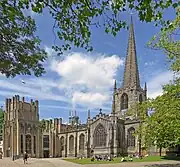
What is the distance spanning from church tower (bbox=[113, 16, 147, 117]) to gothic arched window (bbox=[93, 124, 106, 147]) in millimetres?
10626

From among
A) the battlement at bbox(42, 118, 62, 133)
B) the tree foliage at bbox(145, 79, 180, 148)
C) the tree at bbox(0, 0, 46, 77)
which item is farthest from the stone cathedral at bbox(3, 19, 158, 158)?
the tree at bbox(0, 0, 46, 77)

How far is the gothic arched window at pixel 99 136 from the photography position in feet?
238

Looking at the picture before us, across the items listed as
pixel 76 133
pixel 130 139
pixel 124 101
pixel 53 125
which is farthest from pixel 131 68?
pixel 53 125

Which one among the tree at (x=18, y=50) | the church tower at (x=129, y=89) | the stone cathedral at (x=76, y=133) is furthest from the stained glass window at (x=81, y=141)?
the tree at (x=18, y=50)

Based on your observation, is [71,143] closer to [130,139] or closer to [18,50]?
[130,139]

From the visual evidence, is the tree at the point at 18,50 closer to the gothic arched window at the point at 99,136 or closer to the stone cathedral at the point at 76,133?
the stone cathedral at the point at 76,133

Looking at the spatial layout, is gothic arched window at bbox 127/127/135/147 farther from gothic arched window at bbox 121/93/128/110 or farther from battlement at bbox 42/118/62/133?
battlement at bbox 42/118/62/133

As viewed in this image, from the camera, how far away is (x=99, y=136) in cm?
7356

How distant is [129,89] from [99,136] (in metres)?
18.5

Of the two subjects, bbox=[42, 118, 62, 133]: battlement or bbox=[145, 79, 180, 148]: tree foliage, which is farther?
bbox=[42, 118, 62, 133]: battlement

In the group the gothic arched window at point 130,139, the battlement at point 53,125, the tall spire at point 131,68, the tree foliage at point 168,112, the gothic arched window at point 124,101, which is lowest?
the gothic arched window at point 130,139

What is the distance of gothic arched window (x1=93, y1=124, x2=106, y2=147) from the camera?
72.5m

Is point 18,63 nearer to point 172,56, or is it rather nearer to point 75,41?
point 75,41

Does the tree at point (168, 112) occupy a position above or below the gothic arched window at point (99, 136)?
above
